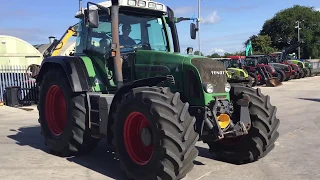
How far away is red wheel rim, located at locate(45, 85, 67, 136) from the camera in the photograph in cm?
716

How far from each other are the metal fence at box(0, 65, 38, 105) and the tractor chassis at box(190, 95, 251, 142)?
Result: 40.6 feet

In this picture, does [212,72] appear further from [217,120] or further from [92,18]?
[92,18]

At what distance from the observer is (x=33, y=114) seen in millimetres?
13391

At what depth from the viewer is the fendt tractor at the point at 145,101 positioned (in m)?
4.69

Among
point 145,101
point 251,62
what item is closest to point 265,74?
point 251,62

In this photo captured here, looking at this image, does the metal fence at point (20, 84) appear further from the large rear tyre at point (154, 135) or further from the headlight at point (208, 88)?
the headlight at point (208, 88)

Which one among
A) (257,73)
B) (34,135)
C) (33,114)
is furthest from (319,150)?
(257,73)

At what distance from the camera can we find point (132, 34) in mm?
6402

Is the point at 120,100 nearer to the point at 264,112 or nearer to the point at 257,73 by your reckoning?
the point at 264,112

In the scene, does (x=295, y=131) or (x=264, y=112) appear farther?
(x=295, y=131)

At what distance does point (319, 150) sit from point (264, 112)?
2049mm

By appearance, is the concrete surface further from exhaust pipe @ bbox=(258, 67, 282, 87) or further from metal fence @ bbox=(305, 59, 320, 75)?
metal fence @ bbox=(305, 59, 320, 75)

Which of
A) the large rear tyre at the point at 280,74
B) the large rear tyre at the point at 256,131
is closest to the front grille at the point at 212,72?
the large rear tyre at the point at 256,131

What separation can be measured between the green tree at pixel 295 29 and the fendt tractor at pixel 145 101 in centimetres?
7061
